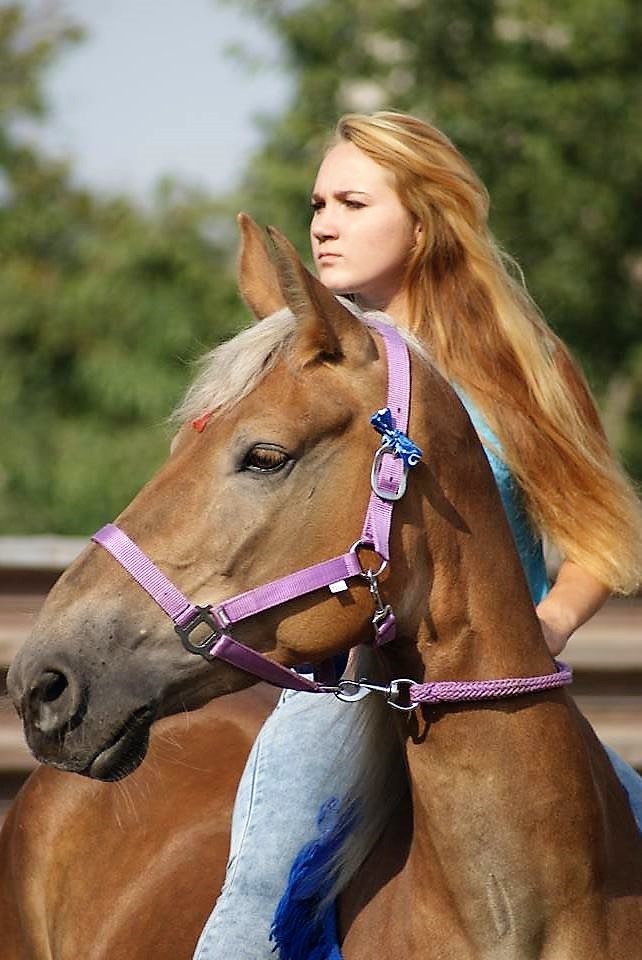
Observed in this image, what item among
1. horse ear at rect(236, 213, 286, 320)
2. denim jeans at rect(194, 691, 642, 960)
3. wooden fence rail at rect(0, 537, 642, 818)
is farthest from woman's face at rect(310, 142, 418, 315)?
wooden fence rail at rect(0, 537, 642, 818)

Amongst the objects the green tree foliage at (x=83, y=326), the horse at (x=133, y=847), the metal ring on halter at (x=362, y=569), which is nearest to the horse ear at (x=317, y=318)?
the metal ring on halter at (x=362, y=569)

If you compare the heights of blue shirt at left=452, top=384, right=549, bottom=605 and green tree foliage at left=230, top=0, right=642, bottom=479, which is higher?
blue shirt at left=452, top=384, right=549, bottom=605

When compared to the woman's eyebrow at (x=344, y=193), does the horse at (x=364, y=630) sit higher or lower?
lower

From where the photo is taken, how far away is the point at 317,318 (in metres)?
2.59

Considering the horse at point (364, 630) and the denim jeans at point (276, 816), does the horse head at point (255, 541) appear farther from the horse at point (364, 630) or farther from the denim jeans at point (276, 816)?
the denim jeans at point (276, 816)

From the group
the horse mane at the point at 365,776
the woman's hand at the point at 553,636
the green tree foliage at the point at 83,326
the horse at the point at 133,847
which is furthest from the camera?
the green tree foliage at the point at 83,326

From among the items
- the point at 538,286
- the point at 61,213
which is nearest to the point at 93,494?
the point at 538,286

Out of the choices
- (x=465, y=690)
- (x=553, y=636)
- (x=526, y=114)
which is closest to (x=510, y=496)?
(x=553, y=636)

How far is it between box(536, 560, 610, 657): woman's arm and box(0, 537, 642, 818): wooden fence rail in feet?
6.88

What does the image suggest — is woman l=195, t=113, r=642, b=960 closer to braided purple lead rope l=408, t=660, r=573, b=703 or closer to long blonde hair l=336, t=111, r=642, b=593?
long blonde hair l=336, t=111, r=642, b=593

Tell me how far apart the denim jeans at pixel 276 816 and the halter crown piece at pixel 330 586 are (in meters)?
0.43

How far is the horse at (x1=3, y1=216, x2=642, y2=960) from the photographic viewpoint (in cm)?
253

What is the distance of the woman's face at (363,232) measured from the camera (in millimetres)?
3283

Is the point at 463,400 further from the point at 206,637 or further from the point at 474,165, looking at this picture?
the point at 474,165
